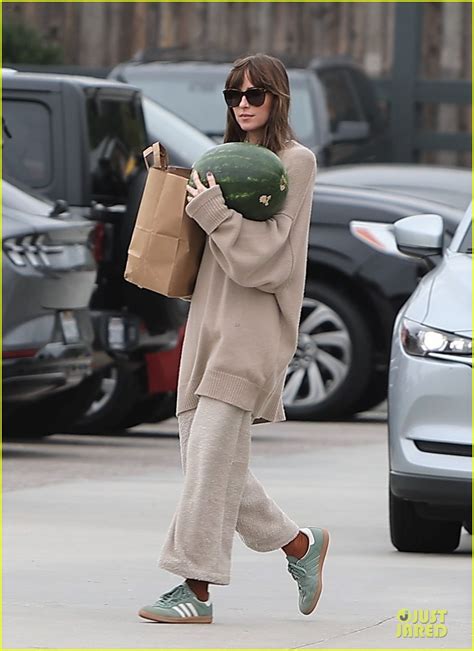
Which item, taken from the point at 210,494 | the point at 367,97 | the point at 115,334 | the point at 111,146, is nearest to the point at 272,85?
the point at 210,494

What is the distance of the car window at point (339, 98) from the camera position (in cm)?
1658

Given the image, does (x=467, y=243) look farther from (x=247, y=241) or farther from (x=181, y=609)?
(x=181, y=609)

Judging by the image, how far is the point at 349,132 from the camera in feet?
54.3

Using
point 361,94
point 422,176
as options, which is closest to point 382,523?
point 422,176

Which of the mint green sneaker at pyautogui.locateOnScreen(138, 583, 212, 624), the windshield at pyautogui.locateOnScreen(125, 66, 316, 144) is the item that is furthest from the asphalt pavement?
the windshield at pyautogui.locateOnScreen(125, 66, 316, 144)

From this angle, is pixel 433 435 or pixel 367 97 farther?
pixel 367 97

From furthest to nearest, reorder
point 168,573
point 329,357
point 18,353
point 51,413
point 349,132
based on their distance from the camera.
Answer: point 349,132
point 329,357
point 51,413
point 18,353
point 168,573

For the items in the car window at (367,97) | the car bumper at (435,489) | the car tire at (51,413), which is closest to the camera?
the car bumper at (435,489)

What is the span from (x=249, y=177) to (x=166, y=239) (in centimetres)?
32

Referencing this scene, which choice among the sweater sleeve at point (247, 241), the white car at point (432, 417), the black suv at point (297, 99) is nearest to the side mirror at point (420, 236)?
the white car at point (432, 417)

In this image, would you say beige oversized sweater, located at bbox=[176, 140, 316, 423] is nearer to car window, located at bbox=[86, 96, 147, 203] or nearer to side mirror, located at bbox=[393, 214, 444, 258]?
side mirror, located at bbox=[393, 214, 444, 258]

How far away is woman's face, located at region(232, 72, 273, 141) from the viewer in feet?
19.7

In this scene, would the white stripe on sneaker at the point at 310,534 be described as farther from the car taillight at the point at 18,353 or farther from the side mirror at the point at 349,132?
the side mirror at the point at 349,132

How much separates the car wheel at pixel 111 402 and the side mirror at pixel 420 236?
3.35 metres
